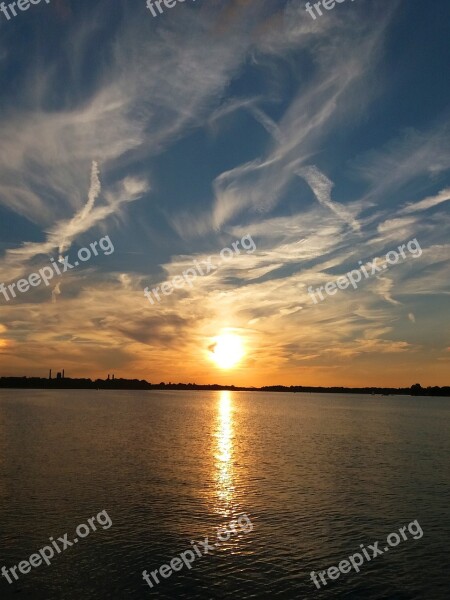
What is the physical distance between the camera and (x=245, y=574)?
28.6 meters

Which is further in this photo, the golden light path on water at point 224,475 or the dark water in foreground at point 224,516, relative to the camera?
the golden light path on water at point 224,475

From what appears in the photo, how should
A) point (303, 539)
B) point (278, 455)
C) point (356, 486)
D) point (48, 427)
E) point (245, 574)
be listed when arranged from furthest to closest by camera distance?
point (48, 427), point (278, 455), point (356, 486), point (303, 539), point (245, 574)

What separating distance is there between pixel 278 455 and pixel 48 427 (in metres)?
60.0

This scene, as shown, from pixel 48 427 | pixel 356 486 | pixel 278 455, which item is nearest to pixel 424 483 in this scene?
pixel 356 486

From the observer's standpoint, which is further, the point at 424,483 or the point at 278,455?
the point at 278,455

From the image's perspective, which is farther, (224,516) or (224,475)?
(224,475)

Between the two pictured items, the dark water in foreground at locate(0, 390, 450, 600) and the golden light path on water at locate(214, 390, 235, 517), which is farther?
the golden light path on water at locate(214, 390, 235, 517)

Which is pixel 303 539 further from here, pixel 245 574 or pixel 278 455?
Result: pixel 278 455

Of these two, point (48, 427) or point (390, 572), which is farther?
point (48, 427)

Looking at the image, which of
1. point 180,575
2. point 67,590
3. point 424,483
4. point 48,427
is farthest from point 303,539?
point 48,427

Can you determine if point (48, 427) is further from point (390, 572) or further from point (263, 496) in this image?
point (390, 572)

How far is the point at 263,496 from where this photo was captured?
156ft

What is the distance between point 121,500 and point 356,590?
952 inches

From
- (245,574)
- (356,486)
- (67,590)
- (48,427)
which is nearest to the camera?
(67,590)
